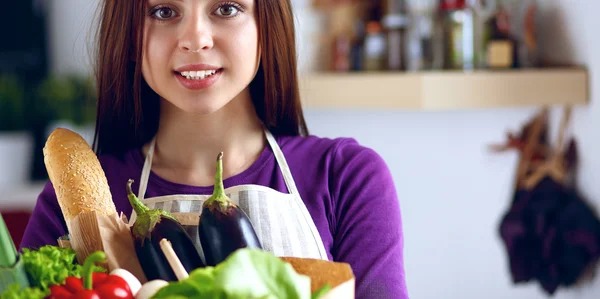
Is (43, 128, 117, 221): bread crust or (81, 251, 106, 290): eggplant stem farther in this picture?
(43, 128, 117, 221): bread crust

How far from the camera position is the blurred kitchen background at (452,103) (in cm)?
204

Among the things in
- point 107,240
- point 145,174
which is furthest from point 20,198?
point 107,240

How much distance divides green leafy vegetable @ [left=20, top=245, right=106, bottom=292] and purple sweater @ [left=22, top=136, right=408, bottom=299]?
Result: 0.33 meters

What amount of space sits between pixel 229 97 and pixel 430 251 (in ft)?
5.06

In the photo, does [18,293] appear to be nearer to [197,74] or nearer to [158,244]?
[158,244]

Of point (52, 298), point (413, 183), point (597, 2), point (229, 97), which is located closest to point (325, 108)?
point (413, 183)

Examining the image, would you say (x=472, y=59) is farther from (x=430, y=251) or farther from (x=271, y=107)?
(x=271, y=107)

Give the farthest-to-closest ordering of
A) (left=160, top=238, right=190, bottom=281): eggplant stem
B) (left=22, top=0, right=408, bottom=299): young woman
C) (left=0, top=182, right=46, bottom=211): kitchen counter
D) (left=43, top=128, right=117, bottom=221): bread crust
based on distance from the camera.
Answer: (left=0, top=182, right=46, bottom=211): kitchen counter
(left=22, top=0, right=408, bottom=299): young woman
(left=43, top=128, right=117, bottom=221): bread crust
(left=160, top=238, right=190, bottom=281): eggplant stem

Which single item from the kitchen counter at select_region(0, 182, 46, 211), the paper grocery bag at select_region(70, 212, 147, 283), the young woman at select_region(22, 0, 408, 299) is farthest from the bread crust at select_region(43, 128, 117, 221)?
the kitchen counter at select_region(0, 182, 46, 211)

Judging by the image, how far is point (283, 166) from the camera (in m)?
1.12

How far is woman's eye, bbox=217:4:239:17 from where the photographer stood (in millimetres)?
998

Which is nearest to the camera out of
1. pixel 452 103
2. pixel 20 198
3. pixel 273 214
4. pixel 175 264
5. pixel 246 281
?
pixel 246 281

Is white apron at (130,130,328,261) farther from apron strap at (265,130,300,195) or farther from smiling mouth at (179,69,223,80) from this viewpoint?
smiling mouth at (179,69,223,80)

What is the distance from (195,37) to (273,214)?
25 cm
